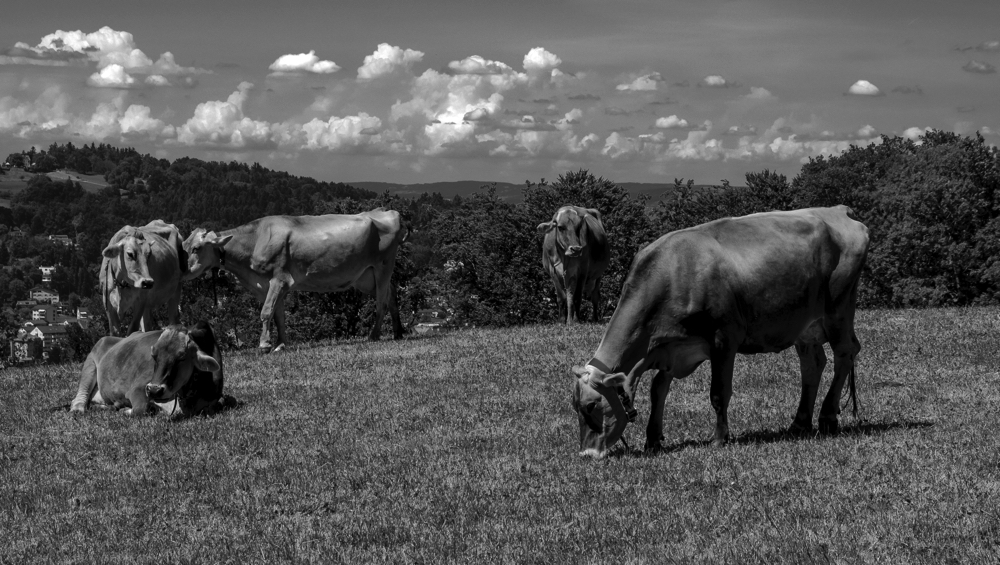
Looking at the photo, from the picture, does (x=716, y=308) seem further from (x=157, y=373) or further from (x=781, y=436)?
(x=157, y=373)

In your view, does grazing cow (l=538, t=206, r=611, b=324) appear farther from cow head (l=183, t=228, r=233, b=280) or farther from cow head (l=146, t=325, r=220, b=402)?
cow head (l=146, t=325, r=220, b=402)

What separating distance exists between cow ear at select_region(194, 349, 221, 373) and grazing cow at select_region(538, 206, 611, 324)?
A: 11844mm

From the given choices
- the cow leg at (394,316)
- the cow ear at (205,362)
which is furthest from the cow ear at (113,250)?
the cow ear at (205,362)

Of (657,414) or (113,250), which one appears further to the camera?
(113,250)

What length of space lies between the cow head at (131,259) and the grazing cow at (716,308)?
12862 mm

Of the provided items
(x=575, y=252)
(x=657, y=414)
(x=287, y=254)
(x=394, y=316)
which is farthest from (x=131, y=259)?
(x=657, y=414)

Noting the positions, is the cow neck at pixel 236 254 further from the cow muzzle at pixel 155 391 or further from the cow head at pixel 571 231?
the cow muzzle at pixel 155 391

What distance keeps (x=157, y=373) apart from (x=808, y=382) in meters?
8.30

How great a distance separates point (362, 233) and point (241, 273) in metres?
2.84

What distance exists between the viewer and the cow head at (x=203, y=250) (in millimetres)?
22078

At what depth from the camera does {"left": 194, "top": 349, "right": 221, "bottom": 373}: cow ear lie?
13.9m

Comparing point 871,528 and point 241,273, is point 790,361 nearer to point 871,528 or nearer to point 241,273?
point 871,528

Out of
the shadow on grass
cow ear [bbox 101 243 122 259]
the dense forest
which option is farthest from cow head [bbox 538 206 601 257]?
the dense forest

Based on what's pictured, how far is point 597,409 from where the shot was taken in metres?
10.2
